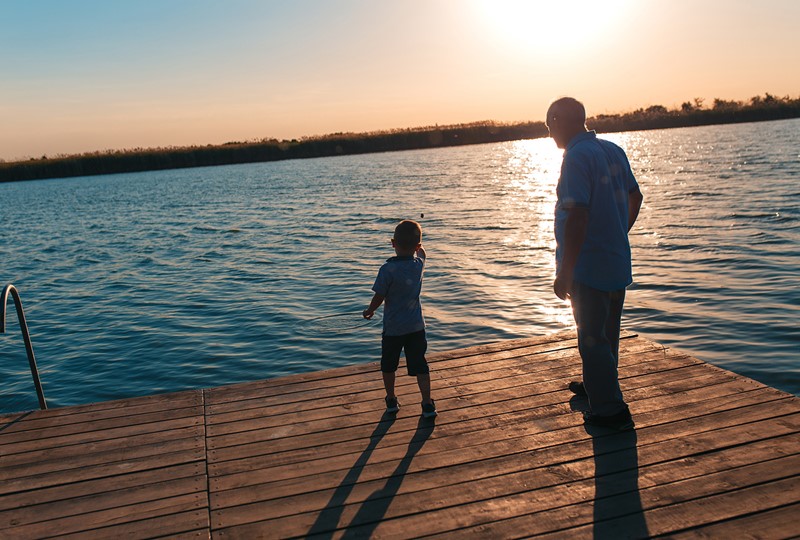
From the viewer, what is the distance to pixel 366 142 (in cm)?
8819

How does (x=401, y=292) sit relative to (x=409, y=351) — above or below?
above

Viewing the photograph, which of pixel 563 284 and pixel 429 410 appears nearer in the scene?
pixel 563 284

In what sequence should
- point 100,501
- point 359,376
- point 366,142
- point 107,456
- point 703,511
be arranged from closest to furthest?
point 703,511 → point 100,501 → point 107,456 → point 359,376 → point 366,142

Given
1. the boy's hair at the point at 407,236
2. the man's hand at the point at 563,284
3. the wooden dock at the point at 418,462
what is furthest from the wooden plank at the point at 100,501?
the man's hand at the point at 563,284

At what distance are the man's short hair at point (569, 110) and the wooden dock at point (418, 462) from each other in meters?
2.16

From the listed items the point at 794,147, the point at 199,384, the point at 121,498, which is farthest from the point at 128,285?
the point at 794,147

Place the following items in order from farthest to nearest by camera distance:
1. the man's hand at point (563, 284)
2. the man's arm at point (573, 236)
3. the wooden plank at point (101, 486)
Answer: the man's hand at point (563, 284) < the man's arm at point (573, 236) < the wooden plank at point (101, 486)

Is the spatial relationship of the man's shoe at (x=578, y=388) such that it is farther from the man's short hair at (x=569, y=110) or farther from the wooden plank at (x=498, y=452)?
the man's short hair at (x=569, y=110)

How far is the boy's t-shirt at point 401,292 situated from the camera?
525cm

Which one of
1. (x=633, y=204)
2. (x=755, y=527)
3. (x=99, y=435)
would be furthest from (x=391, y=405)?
(x=755, y=527)

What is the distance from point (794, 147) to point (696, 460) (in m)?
45.2

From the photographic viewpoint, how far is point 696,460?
443 cm

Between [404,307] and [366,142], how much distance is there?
8451 centimetres

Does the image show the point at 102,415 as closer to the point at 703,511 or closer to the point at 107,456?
the point at 107,456
